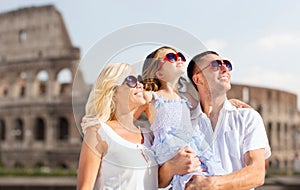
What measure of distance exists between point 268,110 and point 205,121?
82.6 ft

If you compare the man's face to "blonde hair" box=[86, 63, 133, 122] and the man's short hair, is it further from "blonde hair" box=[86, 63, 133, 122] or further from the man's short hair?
"blonde hair" box=[86, 63, 133, 122]

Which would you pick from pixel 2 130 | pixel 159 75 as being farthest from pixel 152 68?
pixel 2 130

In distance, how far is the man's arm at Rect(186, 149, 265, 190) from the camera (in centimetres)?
165

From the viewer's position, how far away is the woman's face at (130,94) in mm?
1729

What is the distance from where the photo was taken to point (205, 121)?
5.90 ft

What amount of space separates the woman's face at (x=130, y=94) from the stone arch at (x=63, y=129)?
22.1 m

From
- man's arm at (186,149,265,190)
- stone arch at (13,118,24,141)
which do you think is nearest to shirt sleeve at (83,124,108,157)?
man's arm at (186,149,265,190)

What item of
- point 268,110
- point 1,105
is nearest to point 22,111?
point 1,105

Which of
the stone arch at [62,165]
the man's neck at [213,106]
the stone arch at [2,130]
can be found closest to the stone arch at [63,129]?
the stone arch at [62,165]

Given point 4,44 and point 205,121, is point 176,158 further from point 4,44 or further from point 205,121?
point 4,44

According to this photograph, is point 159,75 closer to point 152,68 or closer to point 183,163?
point 152,68

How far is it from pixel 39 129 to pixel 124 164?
2349 cm

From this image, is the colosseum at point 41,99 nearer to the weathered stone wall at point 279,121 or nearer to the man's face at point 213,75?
the weathered stone wall at point 279,121

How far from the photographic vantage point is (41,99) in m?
23.6
